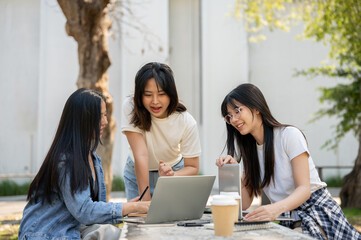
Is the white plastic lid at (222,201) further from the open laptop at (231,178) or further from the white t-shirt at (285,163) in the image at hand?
the white t-shirt at (285,163)

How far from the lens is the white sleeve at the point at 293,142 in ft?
7.80

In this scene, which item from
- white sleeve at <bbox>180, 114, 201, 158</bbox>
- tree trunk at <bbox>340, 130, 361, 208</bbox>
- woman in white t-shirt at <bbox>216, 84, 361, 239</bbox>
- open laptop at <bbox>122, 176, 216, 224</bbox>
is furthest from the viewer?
tree trunk at <bbox>340, 130, 361, 208</bbox>

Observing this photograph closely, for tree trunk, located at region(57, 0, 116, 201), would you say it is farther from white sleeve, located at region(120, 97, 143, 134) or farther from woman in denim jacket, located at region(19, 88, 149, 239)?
woman in denim jacket, located at region(19, 88, 149, 239)

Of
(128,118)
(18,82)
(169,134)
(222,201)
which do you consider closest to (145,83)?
(128,118)

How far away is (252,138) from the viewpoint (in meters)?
2.64

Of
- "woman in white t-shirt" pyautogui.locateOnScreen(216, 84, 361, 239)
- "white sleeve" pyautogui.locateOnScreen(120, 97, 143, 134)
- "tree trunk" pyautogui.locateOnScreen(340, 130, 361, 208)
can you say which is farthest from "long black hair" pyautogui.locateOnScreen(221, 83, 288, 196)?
"tree trunk" pyautogui.locateOnScreen(340, 130, 361, 208)

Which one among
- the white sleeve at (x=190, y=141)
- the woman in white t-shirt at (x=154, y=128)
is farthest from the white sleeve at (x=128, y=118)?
the white sleeve at (x=190, y=141)

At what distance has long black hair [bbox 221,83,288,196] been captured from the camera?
2.49 meters

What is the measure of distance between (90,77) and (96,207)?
4174 mm

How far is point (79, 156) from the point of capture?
88.6 inches

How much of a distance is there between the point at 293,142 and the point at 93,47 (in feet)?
14.0

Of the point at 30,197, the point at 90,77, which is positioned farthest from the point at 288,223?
the point at 90,77

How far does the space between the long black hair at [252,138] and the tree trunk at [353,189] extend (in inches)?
197

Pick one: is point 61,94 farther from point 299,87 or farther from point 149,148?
point 149,148
